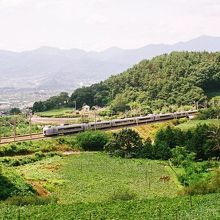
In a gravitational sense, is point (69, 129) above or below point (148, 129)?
above

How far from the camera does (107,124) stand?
273ft

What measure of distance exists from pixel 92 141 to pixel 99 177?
17.9 metres

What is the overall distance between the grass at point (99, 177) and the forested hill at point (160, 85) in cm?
5578

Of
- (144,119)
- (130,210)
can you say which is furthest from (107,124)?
(130,210)

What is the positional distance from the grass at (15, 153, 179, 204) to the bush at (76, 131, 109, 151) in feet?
18.4

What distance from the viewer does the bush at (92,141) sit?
65.9 meters

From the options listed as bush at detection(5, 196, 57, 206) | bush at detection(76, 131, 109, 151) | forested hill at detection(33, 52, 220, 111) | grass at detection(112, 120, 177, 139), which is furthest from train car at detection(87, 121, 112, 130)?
bush at detection(5, 196, 57, 206)

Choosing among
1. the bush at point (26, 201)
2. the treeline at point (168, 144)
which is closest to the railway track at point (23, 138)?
the treeline at point (168, 144)

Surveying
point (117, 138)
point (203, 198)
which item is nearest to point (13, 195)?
point (203, 198)

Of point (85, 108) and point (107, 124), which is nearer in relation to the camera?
point (107, 124)

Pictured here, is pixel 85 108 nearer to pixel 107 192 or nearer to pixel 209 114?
pixel 209 114

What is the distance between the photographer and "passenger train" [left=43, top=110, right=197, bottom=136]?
7312cm

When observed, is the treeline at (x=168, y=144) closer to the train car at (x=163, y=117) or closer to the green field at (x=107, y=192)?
the green field at (x=107, y=192)

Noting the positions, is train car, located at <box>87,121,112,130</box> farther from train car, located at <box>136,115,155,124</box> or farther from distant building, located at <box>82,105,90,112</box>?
distant building, located at <box>82,105,90,112</box>
